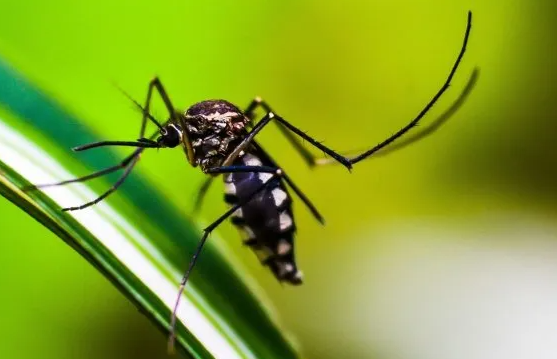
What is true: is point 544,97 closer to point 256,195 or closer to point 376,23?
point 376,23

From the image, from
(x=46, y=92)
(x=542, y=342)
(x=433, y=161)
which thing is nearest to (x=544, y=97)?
(x=433, y=161)

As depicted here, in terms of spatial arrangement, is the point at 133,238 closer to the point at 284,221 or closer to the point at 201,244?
the point at 201,244

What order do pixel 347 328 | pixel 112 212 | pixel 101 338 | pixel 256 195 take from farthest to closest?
pixel 347 328 < pixel 101 338 < pixel 256 195 < pixel 112 212

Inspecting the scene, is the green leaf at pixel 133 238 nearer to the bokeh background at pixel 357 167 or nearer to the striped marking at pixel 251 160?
the striped marking at pixel 251 160

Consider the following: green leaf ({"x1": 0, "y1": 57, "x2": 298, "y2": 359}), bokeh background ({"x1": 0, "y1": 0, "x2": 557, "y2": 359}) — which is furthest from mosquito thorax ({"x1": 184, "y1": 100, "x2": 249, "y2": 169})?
bokeh background ({"x1": 0, "y1": 0, "x2": 557, "y2": 359})

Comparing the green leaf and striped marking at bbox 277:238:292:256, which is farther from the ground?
the green leaf

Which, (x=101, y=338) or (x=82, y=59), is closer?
(x=101, y=338)

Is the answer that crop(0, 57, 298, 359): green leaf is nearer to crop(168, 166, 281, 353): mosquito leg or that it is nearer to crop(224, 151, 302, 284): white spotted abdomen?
crop(168, 166, 281, 353): mosquito leg

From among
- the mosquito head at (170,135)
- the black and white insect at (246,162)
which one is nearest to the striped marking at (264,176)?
the black and white insect at (246,162)
